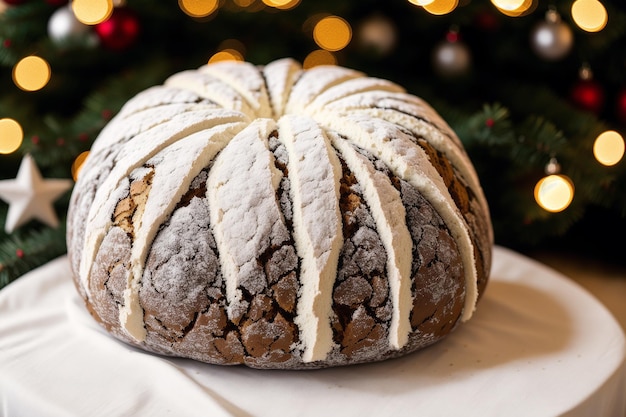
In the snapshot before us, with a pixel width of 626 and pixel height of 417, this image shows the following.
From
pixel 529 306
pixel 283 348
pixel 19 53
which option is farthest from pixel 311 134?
pixel 19 53

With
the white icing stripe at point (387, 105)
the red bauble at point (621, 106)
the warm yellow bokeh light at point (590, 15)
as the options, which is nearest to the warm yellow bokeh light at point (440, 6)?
the warm yellow bokeh light at point (590, 15)

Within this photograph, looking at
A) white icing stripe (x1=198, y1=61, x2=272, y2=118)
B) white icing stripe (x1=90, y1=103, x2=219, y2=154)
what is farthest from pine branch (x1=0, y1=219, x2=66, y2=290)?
white icing stripe (x1=198, y1=61, x2=272, y2=118)

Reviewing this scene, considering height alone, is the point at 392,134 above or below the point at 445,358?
above

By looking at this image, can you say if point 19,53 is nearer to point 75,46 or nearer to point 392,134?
point 75,46

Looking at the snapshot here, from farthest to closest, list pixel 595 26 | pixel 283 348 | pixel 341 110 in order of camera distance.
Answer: pixel 595 26 < pixel 341 110 < pixel 283 348

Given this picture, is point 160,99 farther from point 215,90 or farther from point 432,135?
point 432,135

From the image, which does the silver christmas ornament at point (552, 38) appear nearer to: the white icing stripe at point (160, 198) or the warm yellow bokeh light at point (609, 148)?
the warm yellow bokeh light at point (609, 148)

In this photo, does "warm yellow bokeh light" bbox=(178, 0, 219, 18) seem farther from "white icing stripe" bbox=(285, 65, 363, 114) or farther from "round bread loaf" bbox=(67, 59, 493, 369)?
"round bread loaf" bbox=(67, 59, 493, 369)
